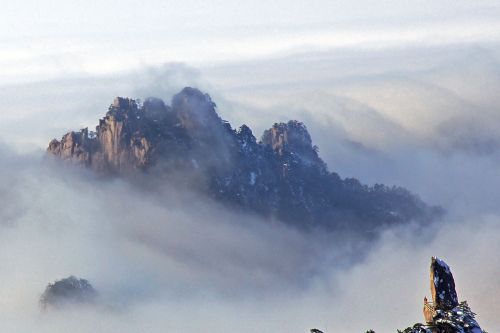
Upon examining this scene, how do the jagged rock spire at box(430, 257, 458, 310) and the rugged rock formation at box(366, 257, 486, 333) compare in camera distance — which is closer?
the rugged rock formation at box(366, 257, 486, 333)

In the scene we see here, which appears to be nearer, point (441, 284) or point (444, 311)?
point (444, 311)

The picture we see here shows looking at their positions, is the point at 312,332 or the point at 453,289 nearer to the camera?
the point at 312,332

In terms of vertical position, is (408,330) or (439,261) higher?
(439,261)

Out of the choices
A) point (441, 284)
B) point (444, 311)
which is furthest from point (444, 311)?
point (441, 284)

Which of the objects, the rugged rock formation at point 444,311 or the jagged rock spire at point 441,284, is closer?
the rugged rock formation at point 444,311

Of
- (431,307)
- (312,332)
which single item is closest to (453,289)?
(431,307)

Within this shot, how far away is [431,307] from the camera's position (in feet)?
207

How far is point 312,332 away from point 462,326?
21.0 ft

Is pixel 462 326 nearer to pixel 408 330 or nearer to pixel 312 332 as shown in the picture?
pixel 408 330

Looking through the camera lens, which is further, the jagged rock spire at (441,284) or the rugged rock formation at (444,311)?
the jagged rock spire at (441,284)

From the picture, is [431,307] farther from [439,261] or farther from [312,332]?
[312,332]

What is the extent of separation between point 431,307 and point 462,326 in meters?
4.30

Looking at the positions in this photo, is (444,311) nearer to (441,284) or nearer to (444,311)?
(444,311)

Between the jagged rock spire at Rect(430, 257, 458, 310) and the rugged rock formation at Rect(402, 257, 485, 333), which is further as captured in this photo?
the jagged rock spire at Rect(430, 257, 458, 310)
